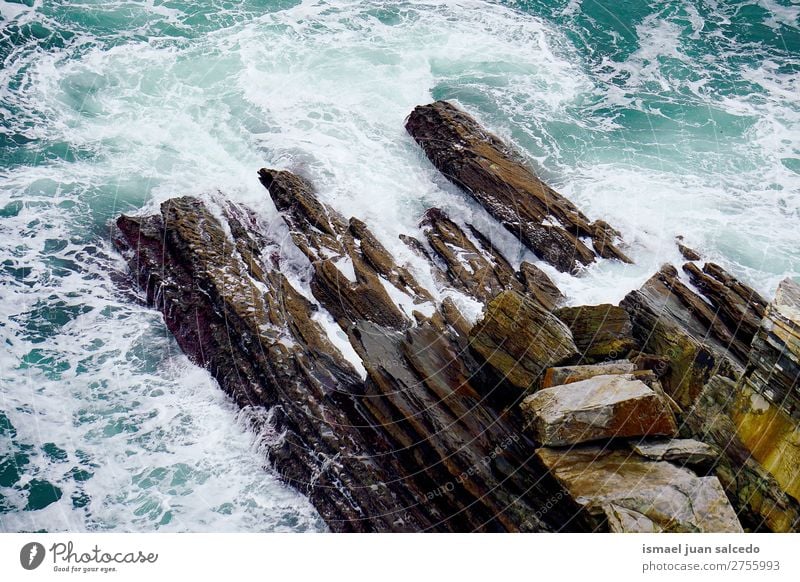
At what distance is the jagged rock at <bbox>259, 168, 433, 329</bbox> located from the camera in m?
20.3

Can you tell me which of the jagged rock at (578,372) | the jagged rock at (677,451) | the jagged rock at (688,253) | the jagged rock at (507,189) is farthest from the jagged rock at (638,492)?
the jagged rock at (688,253)

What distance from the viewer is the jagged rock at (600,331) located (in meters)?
17.6

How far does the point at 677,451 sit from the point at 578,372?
3.03 meters

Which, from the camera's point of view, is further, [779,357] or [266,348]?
[266,348]

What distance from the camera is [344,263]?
21.8 metres

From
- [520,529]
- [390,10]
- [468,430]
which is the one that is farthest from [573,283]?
[390,10]

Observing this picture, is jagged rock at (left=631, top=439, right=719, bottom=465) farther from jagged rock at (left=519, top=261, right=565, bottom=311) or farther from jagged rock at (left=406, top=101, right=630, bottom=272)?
jagged rock at (left=406, top=101, right=630, bottom=272)

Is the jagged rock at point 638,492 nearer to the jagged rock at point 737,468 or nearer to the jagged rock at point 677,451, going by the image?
the jagged rock at point 677,451

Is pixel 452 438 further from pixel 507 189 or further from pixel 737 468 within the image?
pixel 507 189

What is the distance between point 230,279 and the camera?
21.1 meters

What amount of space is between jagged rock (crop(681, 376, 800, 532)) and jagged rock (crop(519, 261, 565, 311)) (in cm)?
596
